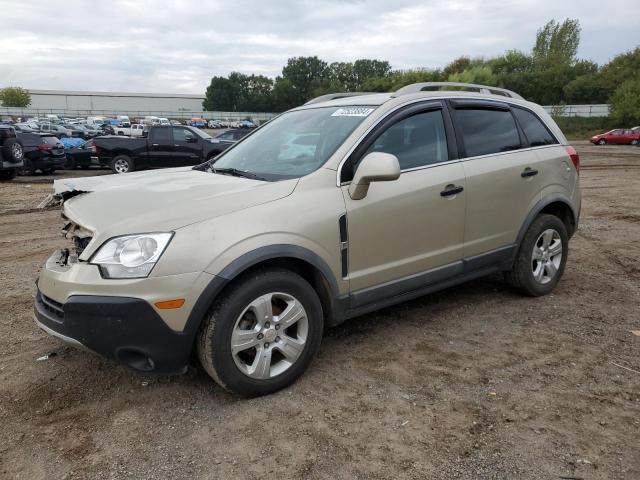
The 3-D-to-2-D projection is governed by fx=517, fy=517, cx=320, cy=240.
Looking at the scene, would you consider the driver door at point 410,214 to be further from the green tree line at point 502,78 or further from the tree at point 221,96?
the tree at point 221,96

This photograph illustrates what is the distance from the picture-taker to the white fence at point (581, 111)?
56.0 m

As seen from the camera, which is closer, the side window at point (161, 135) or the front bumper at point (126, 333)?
the front bumper at point (126, 333)

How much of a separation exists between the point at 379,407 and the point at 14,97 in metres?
113

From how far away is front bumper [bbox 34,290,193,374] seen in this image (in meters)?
2.66

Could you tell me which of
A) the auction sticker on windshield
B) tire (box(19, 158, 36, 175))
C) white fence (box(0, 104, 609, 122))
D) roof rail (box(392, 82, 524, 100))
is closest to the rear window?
tire (box(19, 158, 36, 175))

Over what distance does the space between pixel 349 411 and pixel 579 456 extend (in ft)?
3.90

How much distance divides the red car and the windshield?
38712 millimetres

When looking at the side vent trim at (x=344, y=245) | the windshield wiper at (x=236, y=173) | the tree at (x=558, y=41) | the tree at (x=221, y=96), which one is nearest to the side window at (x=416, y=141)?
the side vent trim at (x=344, y=245)

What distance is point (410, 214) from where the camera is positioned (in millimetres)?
3607

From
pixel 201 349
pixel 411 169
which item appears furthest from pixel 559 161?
pixel 201 349

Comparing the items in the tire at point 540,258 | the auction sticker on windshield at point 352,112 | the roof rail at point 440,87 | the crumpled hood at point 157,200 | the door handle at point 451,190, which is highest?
the roof rail at point 440,87

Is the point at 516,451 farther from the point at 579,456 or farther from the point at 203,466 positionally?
the point at 203,466

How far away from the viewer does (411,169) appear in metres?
3.70

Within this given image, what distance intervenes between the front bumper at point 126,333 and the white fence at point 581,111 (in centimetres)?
5985
